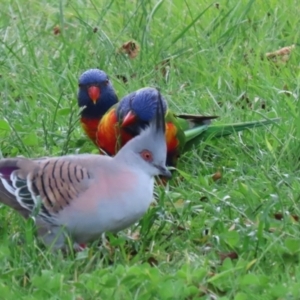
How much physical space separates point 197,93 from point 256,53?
55 centimetres

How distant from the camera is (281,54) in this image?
5852 millimetres

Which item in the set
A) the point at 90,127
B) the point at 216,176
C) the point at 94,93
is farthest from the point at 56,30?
the point at 216,176

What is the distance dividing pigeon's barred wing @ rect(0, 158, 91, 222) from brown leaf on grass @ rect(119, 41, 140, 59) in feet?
7.18

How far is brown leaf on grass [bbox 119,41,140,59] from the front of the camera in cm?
591

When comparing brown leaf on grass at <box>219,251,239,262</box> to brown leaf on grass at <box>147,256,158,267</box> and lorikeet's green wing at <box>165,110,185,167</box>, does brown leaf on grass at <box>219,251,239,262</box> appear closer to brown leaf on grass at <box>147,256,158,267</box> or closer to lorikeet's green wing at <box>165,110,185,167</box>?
brown leaf on grass at <box>147,256,158,267</box>

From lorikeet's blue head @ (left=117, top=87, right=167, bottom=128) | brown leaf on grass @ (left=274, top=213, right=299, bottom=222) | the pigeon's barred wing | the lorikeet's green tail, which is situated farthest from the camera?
the lorikeet's green tail

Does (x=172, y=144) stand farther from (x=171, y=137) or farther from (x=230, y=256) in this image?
(x=230, y=256)

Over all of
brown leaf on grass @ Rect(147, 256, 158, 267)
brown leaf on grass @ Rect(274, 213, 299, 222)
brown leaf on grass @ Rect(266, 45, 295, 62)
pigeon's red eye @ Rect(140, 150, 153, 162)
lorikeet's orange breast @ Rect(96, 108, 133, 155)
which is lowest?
brown leaf on grass @ Rect(266, 45, 295, 62)

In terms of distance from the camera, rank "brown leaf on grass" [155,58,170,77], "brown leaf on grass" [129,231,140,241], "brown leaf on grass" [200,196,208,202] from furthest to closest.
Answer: "brown leaf on grass" [155,58,170,77] → "brown leaf on grass" [200,196,208,202] → "brown leaf on grass" [129,231,140,241]

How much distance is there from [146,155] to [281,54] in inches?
92.8

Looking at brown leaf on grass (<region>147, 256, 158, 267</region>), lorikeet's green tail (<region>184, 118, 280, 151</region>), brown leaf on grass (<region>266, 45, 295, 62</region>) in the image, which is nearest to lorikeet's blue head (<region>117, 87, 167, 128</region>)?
lorikeet's green tail (<region>184, 118, 280, 151</region>)

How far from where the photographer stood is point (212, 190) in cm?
438

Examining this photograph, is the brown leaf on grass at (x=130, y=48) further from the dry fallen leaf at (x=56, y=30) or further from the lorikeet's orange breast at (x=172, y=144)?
the lorikeet's orange breast at (x=172, y=144)

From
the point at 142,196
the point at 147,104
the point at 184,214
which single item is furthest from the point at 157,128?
the point at 147,104
